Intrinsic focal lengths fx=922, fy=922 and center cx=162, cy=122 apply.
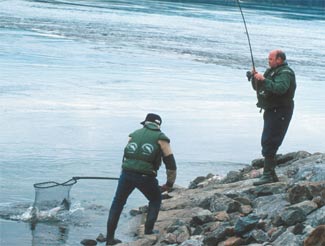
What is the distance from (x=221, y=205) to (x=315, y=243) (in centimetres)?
317

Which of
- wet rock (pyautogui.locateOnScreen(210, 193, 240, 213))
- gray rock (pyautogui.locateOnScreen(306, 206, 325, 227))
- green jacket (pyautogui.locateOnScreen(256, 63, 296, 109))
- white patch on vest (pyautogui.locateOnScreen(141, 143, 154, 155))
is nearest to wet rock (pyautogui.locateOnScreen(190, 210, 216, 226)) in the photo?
wet rock (pyautogui.locateOnScreen(210, 193, 240, 213))

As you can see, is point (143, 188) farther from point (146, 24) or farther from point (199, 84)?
point (146, 24)

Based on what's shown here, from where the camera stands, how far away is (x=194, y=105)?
24.2 meters

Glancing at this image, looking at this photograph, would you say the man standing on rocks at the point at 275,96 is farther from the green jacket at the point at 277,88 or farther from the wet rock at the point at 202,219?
the wet rock at the point at 202,219

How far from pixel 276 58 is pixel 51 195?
3.49m

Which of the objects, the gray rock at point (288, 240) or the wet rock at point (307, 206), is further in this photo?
the wet rock at point (307, 206)

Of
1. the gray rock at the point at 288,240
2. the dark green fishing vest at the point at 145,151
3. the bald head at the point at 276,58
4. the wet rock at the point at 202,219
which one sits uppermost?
the bald head at the point at 276,58

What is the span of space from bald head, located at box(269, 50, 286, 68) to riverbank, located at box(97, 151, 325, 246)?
1.35m

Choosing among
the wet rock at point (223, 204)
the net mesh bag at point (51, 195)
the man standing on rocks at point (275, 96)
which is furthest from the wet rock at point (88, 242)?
→ the man standing on rocks at point (275, 96)

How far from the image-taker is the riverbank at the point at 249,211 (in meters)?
9.12

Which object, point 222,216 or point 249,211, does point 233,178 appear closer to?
point 249,211

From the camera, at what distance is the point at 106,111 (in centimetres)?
2191

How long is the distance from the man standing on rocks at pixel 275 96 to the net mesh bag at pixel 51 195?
9.03ft

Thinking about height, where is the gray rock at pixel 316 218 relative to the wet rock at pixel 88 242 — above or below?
above
